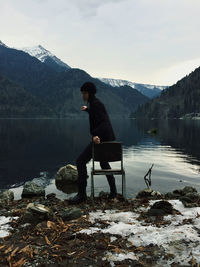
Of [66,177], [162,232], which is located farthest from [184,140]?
[162,232]

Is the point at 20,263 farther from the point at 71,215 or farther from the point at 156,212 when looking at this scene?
the point at 156,212

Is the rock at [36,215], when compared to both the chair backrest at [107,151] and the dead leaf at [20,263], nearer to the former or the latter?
the dead leaf at [20,263]

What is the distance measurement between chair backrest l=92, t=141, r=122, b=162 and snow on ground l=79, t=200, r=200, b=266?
1738 mm

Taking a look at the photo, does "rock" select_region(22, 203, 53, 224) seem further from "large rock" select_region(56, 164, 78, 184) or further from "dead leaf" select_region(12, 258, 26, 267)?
"large rock" select_region(56, 164, 78, 184)

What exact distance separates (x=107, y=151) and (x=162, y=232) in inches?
133

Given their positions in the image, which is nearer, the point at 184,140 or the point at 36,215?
the point at 36,215

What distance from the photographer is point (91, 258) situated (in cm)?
501

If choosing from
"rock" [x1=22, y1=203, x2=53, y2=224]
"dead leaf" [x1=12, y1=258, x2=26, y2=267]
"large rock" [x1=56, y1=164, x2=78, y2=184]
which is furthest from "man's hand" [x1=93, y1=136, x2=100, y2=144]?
"large rock" [x1=56, y1=164, x2=78, y2=184]

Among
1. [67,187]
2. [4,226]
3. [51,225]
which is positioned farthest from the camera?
[67,187]

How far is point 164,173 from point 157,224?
48.8 feet

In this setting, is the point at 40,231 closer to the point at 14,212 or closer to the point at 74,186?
the point at 14,212

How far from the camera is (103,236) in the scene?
5.93 m

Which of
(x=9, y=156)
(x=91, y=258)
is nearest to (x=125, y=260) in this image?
(x=91, y=258)

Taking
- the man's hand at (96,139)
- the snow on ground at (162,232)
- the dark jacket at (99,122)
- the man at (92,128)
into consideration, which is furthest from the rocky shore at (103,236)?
the dark jacket at (99,122)
